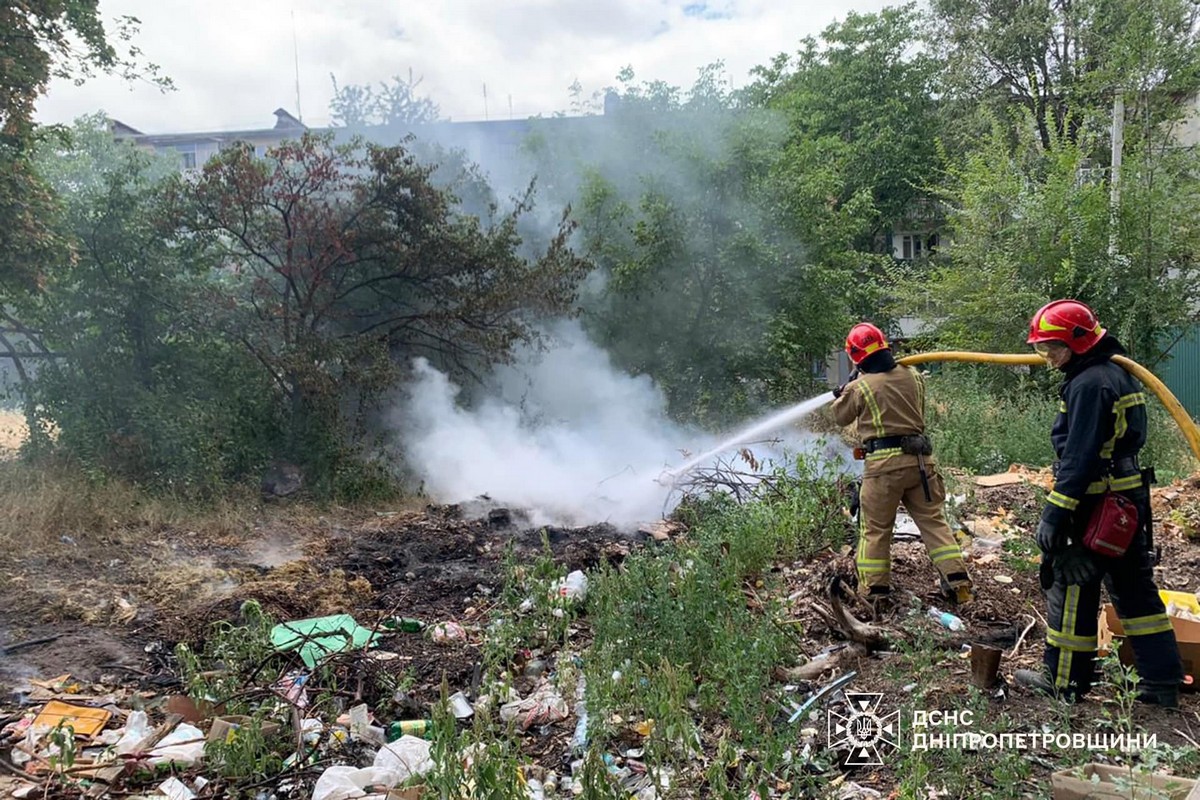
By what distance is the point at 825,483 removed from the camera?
6676 millimetres

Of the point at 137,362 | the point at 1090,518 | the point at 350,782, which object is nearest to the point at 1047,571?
the point at 1090,518

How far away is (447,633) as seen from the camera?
486 cm

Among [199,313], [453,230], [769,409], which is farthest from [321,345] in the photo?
[769,409]

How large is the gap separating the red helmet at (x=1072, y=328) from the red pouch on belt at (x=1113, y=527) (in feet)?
2.21

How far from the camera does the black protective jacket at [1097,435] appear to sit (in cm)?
336

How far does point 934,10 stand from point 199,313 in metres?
20.1

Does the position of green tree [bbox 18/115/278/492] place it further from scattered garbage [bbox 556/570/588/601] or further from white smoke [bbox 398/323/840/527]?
scattered garbage [bbox 556/570/588/601]

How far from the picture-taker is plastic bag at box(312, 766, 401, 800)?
3010 mm

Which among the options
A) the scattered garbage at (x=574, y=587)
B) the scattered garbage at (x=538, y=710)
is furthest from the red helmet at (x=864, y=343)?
the scattered garbage at (x=538, y=710)

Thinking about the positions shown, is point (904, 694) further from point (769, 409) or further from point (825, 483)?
point (769, 409)

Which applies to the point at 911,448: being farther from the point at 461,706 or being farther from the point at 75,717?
the point at 75,717

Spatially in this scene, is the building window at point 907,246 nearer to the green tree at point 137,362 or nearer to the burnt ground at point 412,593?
the burnt ground at point 412,593

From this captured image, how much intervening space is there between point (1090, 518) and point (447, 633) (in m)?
3.48

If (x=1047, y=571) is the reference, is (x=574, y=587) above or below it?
below
